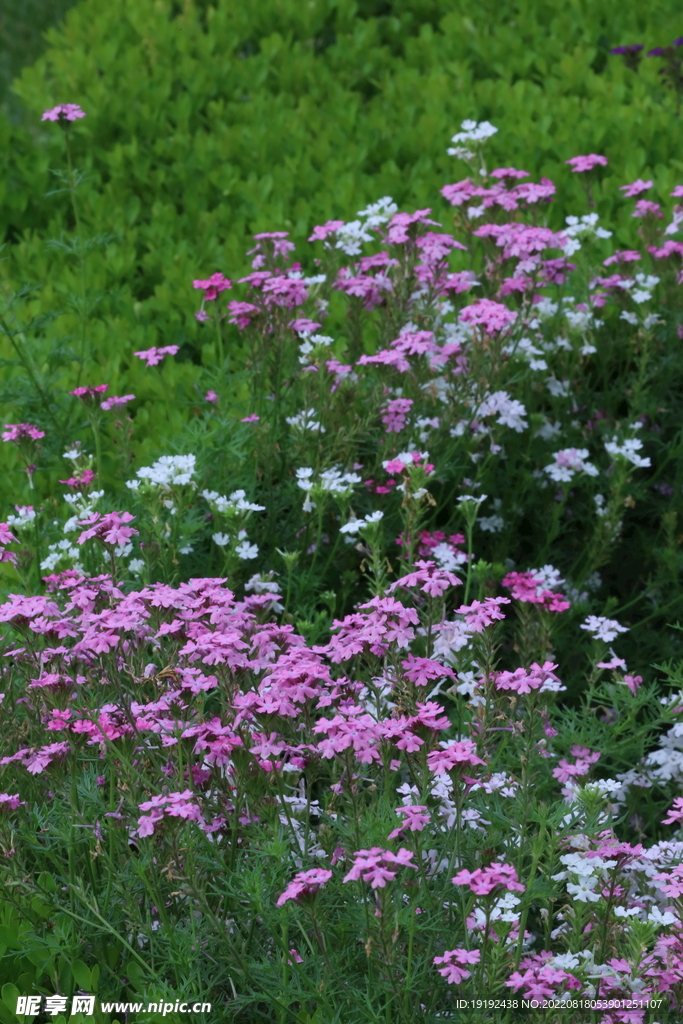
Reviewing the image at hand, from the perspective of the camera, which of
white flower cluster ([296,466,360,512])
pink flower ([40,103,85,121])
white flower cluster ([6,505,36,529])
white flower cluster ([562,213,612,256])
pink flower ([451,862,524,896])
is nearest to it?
pink flower ([451,862,524,896])

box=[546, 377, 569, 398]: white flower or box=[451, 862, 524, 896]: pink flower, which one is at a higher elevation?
box=[451, 862, 524, 896]: pink flower

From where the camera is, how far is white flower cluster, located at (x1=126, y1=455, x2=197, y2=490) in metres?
3.01

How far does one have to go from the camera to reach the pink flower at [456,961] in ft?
6.77

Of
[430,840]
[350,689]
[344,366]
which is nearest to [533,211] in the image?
[344,366]

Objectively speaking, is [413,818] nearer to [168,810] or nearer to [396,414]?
[168,810]

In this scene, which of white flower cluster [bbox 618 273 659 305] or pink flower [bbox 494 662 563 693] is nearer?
pink flower [bbox 494 662 563 693]

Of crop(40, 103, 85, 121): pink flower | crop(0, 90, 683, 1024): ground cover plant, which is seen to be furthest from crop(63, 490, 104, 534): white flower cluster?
crop(40, 103, 85, 121): pink flower

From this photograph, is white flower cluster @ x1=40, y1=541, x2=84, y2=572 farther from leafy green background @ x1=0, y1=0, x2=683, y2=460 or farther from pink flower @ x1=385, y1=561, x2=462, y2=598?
pink flower @ x1=385, y1=561, x2=462, y2=598

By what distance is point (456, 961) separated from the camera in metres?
2.11

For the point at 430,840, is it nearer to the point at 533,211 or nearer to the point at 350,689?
the point at 350,689

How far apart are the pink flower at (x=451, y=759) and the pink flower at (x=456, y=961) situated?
0.34m

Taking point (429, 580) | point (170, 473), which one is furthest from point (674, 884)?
point (170, 473)

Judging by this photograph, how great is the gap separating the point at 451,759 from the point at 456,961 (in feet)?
1.30

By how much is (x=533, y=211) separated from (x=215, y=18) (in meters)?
4.19
